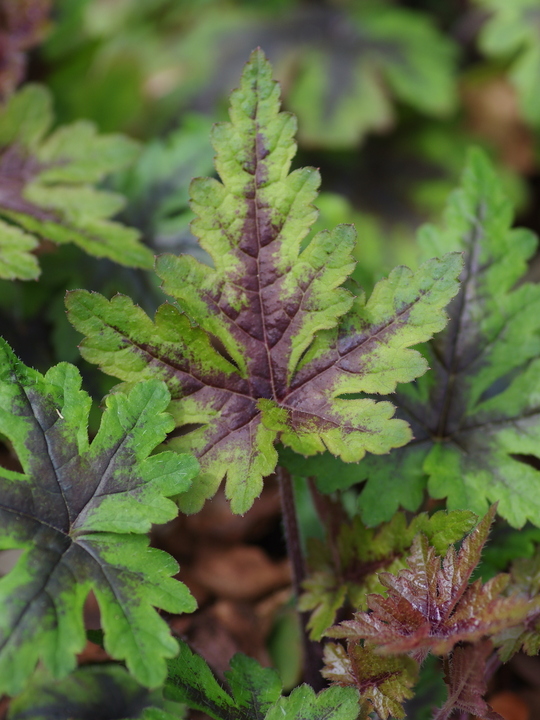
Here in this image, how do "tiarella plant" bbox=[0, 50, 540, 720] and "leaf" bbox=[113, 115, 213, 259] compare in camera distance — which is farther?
"leaf" bbox=[113, 115, 213, 259]

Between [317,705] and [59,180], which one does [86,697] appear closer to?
[317,705]

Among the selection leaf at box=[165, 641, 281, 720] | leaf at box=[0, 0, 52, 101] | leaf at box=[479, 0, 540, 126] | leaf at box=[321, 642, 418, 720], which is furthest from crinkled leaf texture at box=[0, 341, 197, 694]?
leaf at box=[479, 0, 540, 126]

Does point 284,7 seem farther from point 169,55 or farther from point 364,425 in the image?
point 364,425

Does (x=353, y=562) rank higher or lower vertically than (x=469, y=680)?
higher

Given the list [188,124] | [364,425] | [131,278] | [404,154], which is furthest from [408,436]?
[404,154]

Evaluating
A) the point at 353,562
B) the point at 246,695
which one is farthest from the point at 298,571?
the point at 246,695

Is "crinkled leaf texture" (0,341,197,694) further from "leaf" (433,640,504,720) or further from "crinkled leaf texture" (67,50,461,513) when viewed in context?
"leaf" (433,640,504,720)

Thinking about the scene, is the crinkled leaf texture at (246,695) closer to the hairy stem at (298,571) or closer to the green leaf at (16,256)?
the hairy stem at (298,571)
